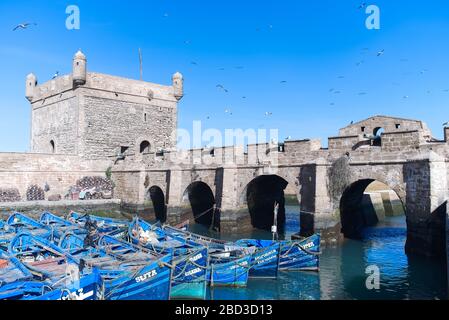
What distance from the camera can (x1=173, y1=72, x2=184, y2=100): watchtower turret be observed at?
125ft

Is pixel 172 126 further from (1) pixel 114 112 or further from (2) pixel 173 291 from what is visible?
(2) pixel 173 291

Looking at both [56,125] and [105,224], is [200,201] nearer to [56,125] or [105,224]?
[105,224]

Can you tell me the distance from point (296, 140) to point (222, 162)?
19.0 feet

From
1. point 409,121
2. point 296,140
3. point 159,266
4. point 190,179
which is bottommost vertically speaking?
point 159,266

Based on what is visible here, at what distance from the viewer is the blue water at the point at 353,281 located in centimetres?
1184

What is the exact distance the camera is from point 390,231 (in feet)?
81.7

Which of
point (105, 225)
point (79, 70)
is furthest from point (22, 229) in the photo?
point (79, 70)

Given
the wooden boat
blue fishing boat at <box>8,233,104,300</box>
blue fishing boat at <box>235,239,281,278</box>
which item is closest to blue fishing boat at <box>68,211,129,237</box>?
the wooden boat

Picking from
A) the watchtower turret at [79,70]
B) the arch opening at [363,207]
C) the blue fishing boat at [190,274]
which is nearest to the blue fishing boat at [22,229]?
the blue fishing boat at [190,274]

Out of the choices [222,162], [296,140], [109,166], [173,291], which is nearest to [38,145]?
[109,166]

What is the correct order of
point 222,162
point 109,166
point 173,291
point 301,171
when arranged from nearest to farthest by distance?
1. point 173,291
2. point 301,171
3. point 222,162
4. point 109,166

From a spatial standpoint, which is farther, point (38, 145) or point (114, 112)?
point (38, 145)

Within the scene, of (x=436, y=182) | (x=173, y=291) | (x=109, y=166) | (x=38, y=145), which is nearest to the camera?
(x=173, y=291)

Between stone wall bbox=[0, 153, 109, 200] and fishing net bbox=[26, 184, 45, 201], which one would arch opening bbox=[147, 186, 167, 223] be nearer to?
stone wall bbox=[0, 153, 109, 200]
